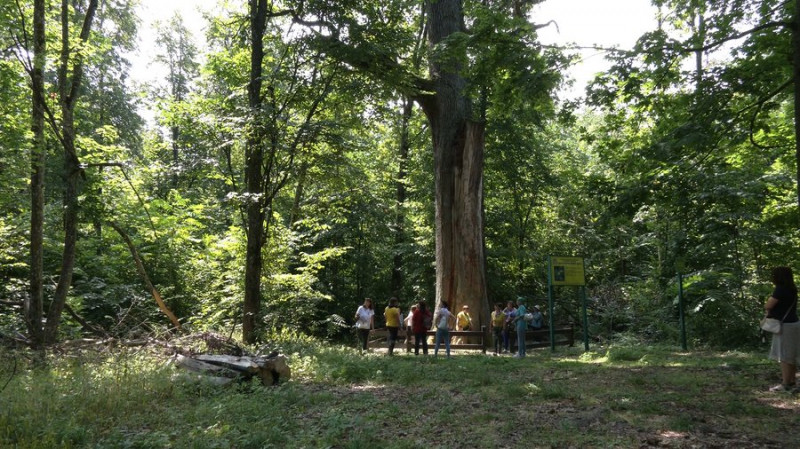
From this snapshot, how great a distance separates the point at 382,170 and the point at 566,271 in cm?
1491

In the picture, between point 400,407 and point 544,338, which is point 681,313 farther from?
point 400,407

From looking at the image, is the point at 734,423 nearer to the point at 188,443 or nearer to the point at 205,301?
the point at 188,443

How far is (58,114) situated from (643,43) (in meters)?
14.6

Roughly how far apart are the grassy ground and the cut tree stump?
0.36m

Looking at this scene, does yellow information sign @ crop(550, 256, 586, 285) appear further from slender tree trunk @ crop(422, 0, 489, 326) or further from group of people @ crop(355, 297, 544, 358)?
slender tree trunk @ crop(422, 0, 489, 326)

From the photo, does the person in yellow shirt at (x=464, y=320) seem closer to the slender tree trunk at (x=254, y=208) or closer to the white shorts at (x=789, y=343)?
the slender tree trunk at (x=254, y=208)

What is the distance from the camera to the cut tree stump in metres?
8.71

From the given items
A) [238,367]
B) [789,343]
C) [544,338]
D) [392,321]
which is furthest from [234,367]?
[544,338]

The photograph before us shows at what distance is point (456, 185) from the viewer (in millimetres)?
16672

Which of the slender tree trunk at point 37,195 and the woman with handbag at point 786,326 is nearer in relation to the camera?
the woman with handbag at point 786,326

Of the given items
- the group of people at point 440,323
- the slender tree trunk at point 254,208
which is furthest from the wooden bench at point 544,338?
the slender tree trunk at point 254,208

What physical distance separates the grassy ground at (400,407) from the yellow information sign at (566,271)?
4.07m

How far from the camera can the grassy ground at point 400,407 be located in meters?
5.59

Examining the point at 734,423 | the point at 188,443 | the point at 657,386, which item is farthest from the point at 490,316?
the point at 188,443
